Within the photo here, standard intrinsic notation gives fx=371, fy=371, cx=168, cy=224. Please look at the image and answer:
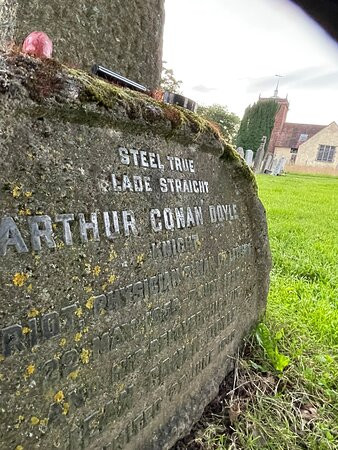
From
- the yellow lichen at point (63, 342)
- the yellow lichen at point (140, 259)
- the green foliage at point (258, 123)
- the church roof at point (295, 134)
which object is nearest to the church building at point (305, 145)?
the church roof at point (295, 134)

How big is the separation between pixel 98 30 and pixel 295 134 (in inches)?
1829

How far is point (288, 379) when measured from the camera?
2.12m

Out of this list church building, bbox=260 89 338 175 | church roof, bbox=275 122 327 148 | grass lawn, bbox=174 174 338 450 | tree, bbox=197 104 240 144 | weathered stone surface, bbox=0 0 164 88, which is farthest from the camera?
tree, bbox=197 104 240 144

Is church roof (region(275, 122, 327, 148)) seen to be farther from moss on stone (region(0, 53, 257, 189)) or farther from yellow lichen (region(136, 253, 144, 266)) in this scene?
yellow lichen (region(136, 253, 144, 266))

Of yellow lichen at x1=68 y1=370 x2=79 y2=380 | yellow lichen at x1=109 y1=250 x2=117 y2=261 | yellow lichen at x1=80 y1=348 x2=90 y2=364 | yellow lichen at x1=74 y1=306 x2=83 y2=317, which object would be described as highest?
yellow lichen at x1=109 y1=250 x2=117 y2=261

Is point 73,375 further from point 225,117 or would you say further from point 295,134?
point 225,117

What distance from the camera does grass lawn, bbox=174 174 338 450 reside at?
5.70ft

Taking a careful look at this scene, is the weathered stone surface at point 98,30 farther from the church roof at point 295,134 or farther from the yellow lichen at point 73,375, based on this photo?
the church roof at point 295,134

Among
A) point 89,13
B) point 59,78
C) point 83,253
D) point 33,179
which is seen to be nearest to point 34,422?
point 83,253

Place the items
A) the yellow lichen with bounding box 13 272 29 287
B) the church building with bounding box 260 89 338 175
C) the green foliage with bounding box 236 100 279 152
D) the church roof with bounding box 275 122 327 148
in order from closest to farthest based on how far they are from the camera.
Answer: the yellow lichen with bounding box 13 272 29 287 → the church building with bounding box 260 89 338 175 → the green foliage with bounding box 236 100 279 152 → the church roof with bounding box 275 122 327 148

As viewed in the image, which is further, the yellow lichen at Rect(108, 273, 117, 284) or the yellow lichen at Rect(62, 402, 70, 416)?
Answer: the yellow lichen at Rect(108, 273, 117, 284)

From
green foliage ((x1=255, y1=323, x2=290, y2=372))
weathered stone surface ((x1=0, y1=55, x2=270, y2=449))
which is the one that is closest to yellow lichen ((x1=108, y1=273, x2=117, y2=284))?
weathered stone surface ((x1=0, y1=55, x2=270, y2=449))

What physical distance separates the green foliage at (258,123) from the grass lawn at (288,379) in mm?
34010

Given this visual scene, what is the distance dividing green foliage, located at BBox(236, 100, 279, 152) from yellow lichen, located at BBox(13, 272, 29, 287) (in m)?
36.4
